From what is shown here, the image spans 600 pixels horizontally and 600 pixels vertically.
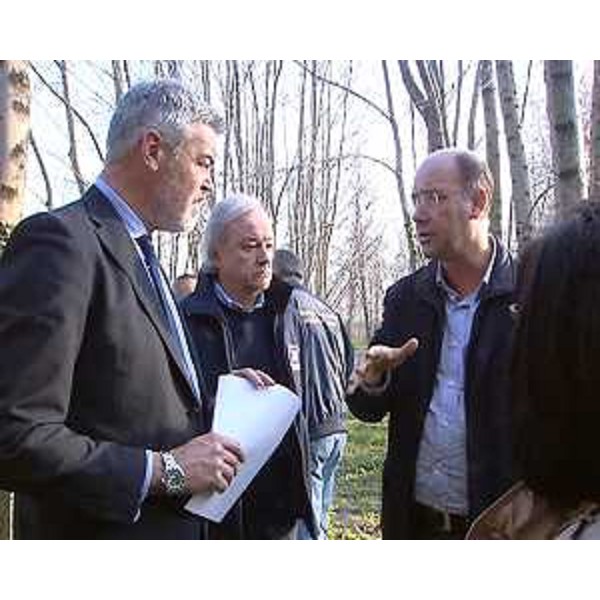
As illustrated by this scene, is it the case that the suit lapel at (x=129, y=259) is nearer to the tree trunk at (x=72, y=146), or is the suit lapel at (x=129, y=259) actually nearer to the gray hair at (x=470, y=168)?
the gray hair at (x=470, y=168)

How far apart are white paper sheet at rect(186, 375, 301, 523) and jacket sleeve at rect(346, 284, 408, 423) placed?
465 mm

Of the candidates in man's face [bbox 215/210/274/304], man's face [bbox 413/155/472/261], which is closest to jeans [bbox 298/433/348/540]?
man's face [bbox 215/210/274/304]

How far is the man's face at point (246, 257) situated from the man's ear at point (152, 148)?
0.91 meters

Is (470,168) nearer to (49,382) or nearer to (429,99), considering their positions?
(49,382)

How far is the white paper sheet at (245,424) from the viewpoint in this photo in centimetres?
149

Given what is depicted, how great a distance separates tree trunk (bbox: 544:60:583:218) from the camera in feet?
9.16

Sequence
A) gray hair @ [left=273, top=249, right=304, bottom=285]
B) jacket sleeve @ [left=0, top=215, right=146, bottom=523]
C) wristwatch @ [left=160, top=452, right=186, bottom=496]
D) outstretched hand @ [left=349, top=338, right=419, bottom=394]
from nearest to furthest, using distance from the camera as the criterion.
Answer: jacket sleeve @ [left=0, top=215, right=146, bottom=523] < wristwatch @ [left=160, top=452, right=186, bottom=496] < outstretched hand @ [left=349, top=338, right=419, bottom=394] < gray hair @ [left=273, top=249, right=304, bottom=285]

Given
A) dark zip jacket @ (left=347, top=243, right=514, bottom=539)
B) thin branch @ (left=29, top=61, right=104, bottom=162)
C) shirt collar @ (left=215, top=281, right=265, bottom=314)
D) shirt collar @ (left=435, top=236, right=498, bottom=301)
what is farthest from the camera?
thin branch @ (left=29, top=61, right=104, bottom=162)

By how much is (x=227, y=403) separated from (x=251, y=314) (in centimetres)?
83

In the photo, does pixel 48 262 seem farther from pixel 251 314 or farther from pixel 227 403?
pixel 251 314

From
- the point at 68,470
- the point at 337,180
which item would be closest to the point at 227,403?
the point at 68,470

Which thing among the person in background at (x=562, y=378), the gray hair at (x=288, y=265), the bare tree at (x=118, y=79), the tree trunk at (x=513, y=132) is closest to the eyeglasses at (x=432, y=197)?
the gray hair at (x=288, y=265)

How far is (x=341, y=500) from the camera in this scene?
5.57 metres

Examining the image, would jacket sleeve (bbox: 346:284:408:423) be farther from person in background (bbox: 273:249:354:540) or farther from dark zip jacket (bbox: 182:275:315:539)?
person in background (bbox: 273:249:354:540)
